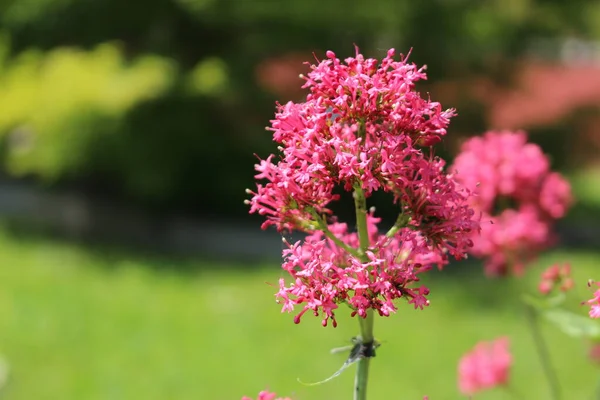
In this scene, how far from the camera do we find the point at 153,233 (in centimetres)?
904

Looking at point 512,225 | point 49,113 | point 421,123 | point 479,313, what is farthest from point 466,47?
point 421,123

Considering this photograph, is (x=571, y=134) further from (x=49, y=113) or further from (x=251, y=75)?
(x=49, y=113)

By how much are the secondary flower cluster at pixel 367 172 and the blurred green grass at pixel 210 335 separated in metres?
3.55

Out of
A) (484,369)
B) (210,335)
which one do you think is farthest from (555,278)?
(210,335)

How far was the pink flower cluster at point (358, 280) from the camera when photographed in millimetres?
1212

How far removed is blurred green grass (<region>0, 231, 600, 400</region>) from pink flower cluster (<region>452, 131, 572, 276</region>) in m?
2.28

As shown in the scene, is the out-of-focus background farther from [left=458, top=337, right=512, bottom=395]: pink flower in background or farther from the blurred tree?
[left=458, top=337, right=512, bottom=395]: pink flower in background

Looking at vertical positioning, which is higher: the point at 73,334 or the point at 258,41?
the point at 258,41

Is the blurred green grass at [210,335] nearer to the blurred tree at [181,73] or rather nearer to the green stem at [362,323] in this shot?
the blurred tree at [181,73]

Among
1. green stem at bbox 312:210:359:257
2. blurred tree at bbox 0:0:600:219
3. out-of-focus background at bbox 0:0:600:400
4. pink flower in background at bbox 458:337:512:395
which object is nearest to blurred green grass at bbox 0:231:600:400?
out-of-focus background at bbox 0:0:600:400

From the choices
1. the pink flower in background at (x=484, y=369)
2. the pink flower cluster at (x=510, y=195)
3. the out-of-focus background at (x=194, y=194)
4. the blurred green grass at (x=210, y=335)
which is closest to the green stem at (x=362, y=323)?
the pink flower cluster at (x=510, y=195)

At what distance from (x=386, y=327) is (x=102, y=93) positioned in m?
3.51

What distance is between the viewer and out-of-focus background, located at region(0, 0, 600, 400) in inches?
221

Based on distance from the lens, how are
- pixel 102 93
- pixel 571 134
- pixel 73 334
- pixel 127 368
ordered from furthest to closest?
pixel 571 134, pixel 102 93, pixel 73 334, pixel 127 368
